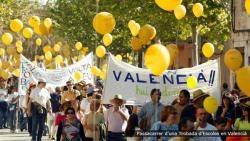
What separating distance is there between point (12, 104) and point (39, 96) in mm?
5642

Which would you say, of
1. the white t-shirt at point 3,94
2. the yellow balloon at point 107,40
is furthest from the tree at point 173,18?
the white t-shirt at point 3,94

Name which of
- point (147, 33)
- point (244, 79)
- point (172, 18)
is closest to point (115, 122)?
point (147, 33)

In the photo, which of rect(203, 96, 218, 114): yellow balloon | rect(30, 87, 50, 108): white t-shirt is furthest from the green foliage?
rect(203, 96, 218, 114): yellow balloon

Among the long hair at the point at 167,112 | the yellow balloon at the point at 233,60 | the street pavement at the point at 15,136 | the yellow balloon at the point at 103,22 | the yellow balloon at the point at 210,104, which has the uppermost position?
the yellow balloon at the point at 103,22

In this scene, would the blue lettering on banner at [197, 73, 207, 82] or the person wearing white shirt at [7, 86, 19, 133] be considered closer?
the blue lettering on banner at [197, 73, 207, 82]

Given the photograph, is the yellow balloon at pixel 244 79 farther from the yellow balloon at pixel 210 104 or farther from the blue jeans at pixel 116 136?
the blue jeans at pixel 116 136

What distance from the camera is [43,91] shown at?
64.5 feet

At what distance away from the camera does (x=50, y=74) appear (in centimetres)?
2455

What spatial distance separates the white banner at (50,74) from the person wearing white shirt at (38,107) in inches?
124

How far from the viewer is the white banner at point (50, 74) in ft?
75.4

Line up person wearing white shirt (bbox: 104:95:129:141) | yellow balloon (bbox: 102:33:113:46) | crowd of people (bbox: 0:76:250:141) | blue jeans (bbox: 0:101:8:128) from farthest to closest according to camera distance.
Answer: blue jeans (bbox: 0:101:8:128), yellow balloon (bbox: 102:33:113:46), person wearing white shirt (bbox: 104:95:129:141), crowd of people (bbox: 0:76:250:141)

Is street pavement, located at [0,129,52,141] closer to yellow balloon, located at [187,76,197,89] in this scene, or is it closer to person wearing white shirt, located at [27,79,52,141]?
person wearing white shirt, located at [27,79,52,141]

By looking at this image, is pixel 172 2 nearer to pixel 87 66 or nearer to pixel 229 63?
pixel 229 63

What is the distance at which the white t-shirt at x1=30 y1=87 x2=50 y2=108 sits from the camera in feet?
63.6
